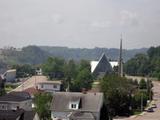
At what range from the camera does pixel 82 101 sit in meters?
53.4

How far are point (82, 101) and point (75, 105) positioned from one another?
→ 3.37ft

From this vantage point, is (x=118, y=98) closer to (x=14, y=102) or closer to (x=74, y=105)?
(x=14, y=102)

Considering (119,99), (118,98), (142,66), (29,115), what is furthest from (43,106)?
(142,66)

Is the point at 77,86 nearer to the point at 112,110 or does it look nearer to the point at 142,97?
the point at 142,97

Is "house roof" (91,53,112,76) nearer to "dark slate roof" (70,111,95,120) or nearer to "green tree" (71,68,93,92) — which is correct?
"green tree" (71,68,93,92)

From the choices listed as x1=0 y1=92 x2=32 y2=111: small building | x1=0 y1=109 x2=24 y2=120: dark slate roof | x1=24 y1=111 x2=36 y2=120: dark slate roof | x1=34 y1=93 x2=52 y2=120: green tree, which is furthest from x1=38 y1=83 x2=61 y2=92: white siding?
x1=0 y1=109 x2=24 y2=120: dark slate roof

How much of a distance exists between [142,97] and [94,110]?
28516mm

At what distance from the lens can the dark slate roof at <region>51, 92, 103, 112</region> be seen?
172 ft

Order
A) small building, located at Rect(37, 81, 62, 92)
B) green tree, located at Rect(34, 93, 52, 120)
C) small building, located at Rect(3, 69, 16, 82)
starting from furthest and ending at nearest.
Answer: small building, located at Rect(3, 69, 16, 82), small building, located at Rect(37, 81, 62, 92), green tree, located at Rect(34, 93, 52, 120)

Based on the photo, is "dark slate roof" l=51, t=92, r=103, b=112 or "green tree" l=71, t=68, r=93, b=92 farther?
"green tree" l=71, t=68, r=93, b=92

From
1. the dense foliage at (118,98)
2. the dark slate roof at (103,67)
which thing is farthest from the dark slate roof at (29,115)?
the dark slate roof at (103,67)

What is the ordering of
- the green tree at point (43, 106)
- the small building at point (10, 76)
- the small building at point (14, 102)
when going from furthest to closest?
the small building at point (10, 76), the small building at point (14, 102), the green tree at point (43, 106)

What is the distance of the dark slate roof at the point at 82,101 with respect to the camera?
5228 cm

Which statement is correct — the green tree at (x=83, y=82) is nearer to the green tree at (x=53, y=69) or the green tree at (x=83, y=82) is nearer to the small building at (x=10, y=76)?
the green tree at (x=53, y=69)
